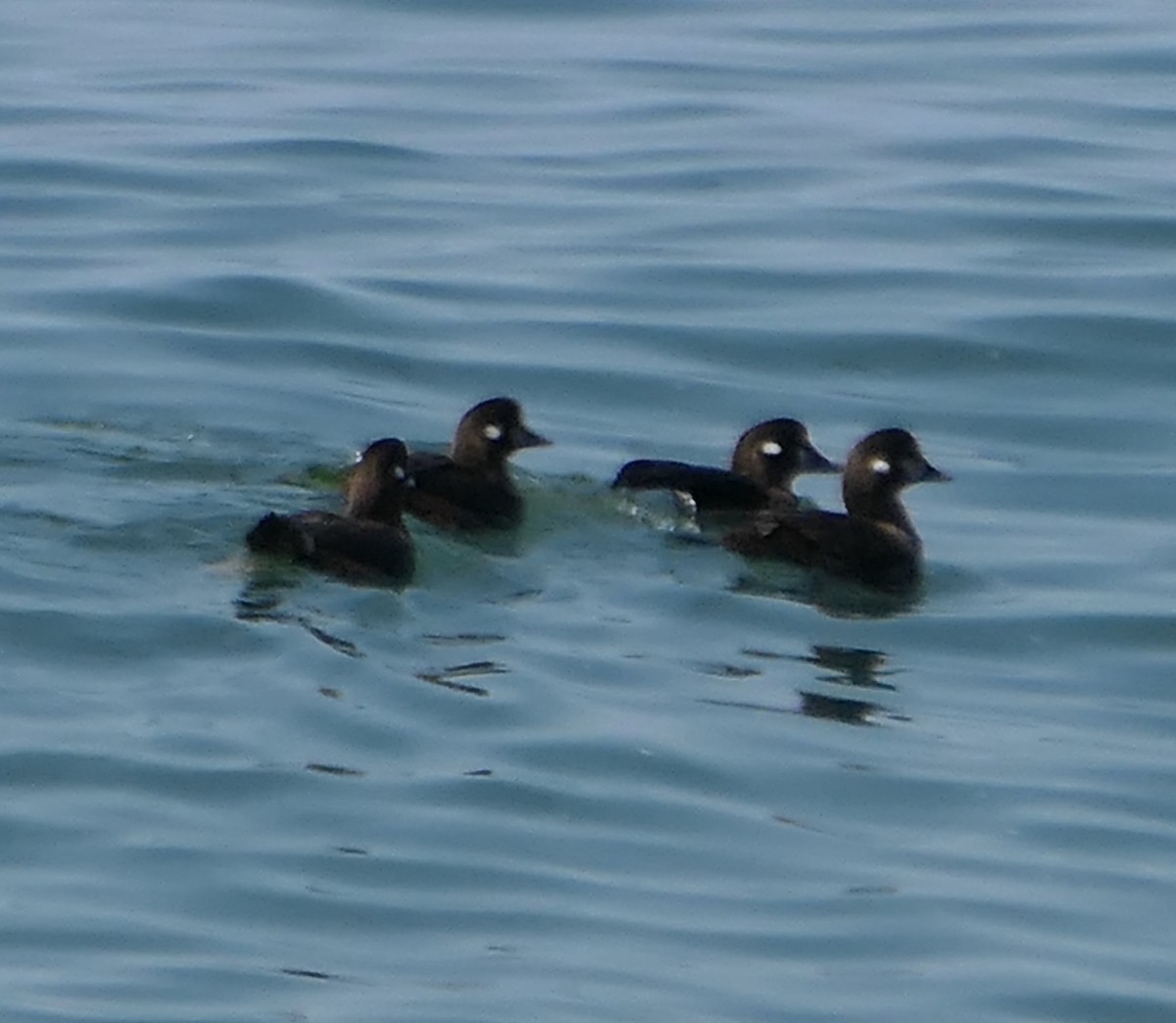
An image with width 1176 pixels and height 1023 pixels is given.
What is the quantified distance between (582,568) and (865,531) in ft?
3.33

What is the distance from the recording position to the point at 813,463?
1300 centimetres

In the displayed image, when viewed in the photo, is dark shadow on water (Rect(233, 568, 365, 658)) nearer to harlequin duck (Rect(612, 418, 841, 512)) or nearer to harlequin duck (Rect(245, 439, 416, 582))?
harlequin duck (Rect(245, 439, 416, 582))

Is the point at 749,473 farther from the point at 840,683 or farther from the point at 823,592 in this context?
the point at 840,683

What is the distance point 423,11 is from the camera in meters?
24.9

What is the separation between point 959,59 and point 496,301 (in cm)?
736

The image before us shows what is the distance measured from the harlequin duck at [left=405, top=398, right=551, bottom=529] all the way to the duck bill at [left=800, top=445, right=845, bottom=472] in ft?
3.17

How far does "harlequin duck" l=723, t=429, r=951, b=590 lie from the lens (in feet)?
39.6

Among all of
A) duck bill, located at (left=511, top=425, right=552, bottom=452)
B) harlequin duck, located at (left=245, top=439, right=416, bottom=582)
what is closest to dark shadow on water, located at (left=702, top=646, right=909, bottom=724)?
harlequin duck, located at (left=245, top=439, right=416, bottom=582)

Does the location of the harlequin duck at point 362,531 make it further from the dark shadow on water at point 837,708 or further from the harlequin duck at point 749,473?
the dark shadow on water at point 837,708

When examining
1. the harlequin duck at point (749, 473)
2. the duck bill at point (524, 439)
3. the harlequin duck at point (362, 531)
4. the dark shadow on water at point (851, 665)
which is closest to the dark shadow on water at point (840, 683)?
the dark shadow on water at point (851, 665)

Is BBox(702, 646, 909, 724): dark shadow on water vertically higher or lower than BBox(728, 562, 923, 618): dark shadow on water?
lower

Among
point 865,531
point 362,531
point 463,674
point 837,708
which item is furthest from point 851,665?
point 362,531

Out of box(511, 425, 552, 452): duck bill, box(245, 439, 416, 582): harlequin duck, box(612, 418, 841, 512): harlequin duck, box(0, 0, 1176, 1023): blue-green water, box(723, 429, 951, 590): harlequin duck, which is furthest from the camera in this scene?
box(511, 425, 552, 452): duck bill

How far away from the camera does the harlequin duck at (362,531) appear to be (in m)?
11.2
